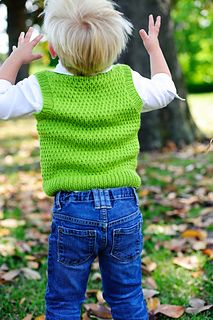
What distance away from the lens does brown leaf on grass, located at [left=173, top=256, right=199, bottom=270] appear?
368 cm

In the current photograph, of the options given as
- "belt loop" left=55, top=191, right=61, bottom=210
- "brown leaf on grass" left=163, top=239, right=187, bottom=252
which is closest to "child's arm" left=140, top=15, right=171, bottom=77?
"belt loop" left=55, top=191, right=61, bottom=210

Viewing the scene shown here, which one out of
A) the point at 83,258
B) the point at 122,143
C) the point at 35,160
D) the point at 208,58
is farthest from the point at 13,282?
the point at 208,58

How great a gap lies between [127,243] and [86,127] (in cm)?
51

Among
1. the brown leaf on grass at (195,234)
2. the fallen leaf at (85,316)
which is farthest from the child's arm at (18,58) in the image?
the brown leaf on grass at (195,234)

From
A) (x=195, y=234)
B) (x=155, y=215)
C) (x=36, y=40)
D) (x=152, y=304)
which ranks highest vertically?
(x=36, y=40)

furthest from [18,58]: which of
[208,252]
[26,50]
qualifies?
[208,252]

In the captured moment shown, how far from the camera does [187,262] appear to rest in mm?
3746

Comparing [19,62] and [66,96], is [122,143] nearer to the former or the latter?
[66,96]

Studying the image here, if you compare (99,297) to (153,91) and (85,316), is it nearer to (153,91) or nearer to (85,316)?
(85,316)

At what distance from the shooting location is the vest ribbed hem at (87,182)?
239 centimetres

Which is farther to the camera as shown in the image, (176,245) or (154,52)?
(176,245)

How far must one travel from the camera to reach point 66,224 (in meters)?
2.39

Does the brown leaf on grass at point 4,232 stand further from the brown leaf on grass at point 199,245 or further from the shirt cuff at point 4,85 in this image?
the shirt cuff at point 4,85

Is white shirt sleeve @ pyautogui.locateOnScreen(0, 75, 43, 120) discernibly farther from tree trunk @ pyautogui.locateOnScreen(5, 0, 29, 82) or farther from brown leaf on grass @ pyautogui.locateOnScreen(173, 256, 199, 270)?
tree trunk @ pyautogui.locateOnScreen(5, 0, 29, 82)
